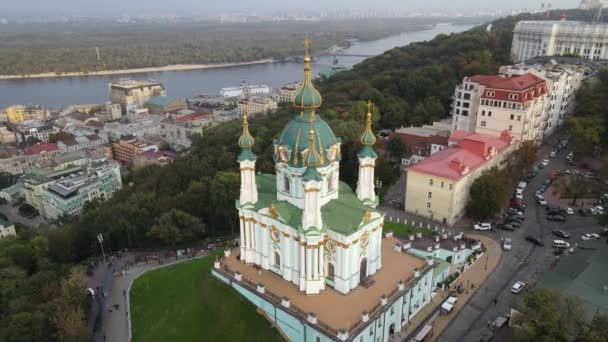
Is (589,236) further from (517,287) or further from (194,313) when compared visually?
(194,313)

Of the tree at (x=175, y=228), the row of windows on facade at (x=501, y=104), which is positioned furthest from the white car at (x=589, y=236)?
the tree at (x=175, y=228)

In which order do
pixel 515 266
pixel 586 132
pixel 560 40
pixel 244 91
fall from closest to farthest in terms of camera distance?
pixel 515 266, pixel 586 132, pixel 560 40, pixel 244 91

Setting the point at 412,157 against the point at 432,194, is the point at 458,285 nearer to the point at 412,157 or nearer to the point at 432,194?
the point at 432,194

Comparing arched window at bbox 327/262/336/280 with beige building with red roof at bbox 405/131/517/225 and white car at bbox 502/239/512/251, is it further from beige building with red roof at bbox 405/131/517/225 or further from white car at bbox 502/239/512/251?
beige building with red roof at bbox 405/131/517/225

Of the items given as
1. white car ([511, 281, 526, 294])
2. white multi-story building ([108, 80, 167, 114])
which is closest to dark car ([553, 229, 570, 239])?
white car ([511, 281, 526, 294])

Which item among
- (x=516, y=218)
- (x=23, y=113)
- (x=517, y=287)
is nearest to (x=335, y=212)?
(x=517, y=287)
